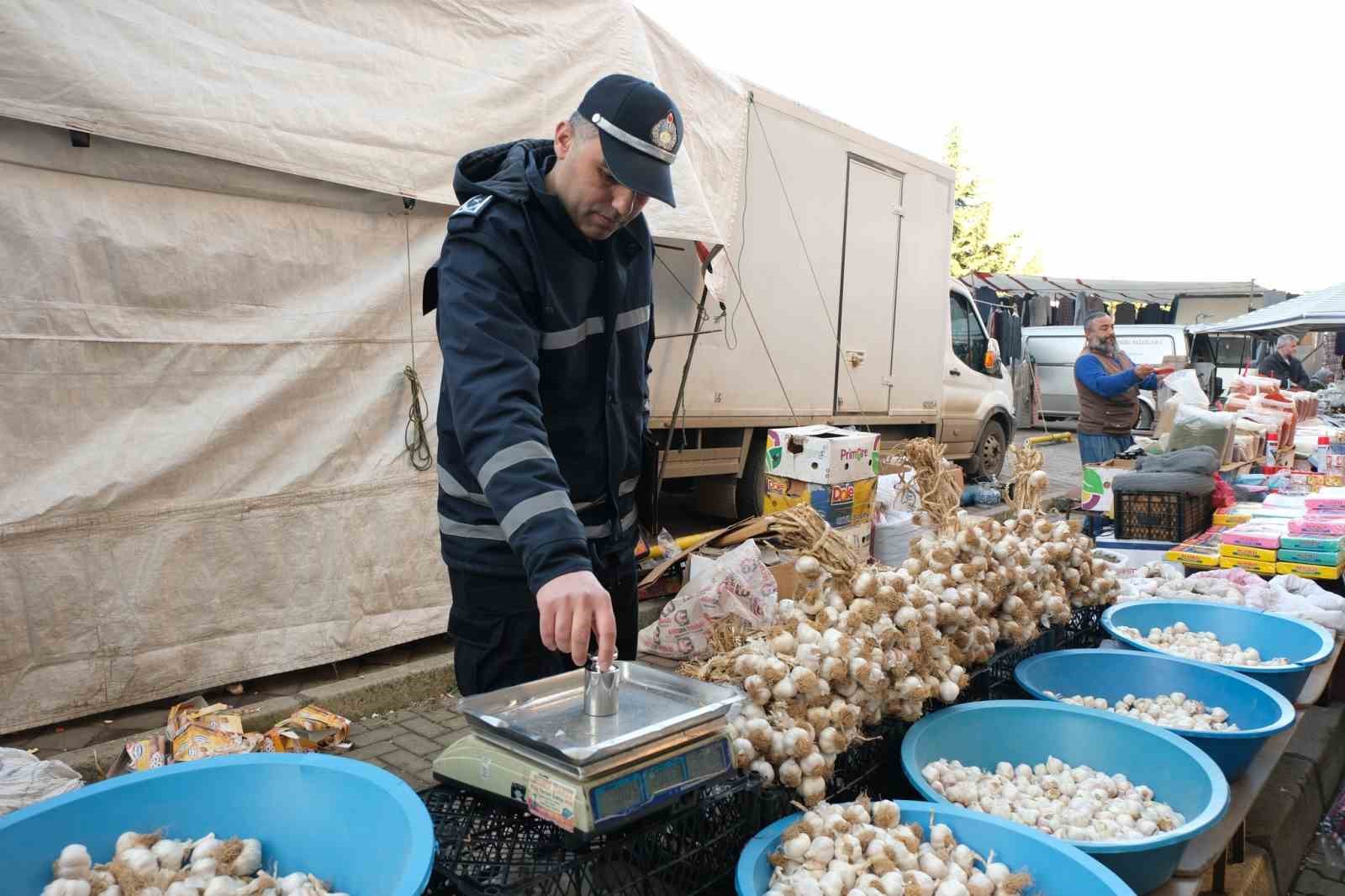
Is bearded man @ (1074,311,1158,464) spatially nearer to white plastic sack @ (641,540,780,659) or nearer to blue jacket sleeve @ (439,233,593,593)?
white plastic sack @ (641,540,780,659)

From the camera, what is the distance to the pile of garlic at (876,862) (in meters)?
1.53

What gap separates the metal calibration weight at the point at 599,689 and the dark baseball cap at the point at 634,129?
0.93 metres

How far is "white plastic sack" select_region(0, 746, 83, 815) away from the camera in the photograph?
2.72m

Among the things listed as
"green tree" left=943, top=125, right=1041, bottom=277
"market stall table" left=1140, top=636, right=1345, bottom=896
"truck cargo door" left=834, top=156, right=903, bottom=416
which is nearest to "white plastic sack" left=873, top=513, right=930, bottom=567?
"truck cargo door" left=834, top=156, right=903, bottom=416

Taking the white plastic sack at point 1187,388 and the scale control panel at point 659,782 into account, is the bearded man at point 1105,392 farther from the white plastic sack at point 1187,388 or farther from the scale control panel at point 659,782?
the scale control panel at point 659,782

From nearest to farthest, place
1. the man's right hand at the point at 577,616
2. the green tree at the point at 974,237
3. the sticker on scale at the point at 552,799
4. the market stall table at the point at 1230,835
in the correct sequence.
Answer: the sticker on scale at the point at 552,799
the man's right hand at the point at 577,616
the market stall table at the point at 1230,835
the green tree at the point at 974,237

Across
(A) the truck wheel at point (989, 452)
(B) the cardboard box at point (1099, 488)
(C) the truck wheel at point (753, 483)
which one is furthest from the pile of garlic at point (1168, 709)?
(A) the truck wheel at point (989, 452)

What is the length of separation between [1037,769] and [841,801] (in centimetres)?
58

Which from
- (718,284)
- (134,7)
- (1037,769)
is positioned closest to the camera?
(1037,769)

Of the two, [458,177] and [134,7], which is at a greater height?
[134,7]

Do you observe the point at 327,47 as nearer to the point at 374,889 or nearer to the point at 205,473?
the point at 205,473

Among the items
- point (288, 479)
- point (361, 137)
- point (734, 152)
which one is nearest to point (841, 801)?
point (288, 479)

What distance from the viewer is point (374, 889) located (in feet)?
4.44

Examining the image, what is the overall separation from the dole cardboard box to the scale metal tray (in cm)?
364
